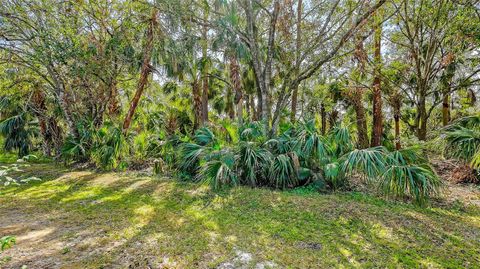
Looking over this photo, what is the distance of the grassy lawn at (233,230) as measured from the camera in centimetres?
294

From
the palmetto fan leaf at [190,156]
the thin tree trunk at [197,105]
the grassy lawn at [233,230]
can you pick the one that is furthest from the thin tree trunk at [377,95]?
the thin tree trunk at [197,105]

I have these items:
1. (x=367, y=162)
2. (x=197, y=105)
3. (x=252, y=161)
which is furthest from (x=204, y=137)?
(x=197, y=105)

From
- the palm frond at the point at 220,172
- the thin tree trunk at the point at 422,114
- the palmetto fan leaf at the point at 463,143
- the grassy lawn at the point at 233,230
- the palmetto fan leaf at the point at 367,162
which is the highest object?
the thin tree trunk at the point at 422,114

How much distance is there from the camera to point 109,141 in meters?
8.22

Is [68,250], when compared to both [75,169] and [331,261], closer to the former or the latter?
[331,261]

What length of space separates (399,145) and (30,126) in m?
15.1

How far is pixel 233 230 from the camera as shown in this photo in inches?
146

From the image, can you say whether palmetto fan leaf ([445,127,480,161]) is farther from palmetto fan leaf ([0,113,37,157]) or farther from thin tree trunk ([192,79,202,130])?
palmetto fan leaf ([0,113,37,157])

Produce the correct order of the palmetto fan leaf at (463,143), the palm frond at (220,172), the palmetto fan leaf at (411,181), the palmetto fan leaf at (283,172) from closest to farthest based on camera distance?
the palmetto fan leaf at (411,181) < the palmetto fan leaf at (463,143) < the palm frond at (220,172) < the palmetto fan leaf at (283,172)

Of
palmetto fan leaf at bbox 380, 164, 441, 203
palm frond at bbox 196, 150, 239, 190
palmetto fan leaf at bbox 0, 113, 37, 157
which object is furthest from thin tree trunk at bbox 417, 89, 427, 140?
palmetto fan leaf at bbox 0, 113, 37, 157

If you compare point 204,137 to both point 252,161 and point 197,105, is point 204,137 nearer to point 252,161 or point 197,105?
point 252,161

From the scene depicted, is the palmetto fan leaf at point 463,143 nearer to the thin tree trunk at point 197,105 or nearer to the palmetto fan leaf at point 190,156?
the palmetto fan leaf at point 190,156

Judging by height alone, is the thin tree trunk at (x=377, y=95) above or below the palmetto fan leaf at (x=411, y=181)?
above

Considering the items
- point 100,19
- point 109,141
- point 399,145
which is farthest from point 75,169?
point 399,145
